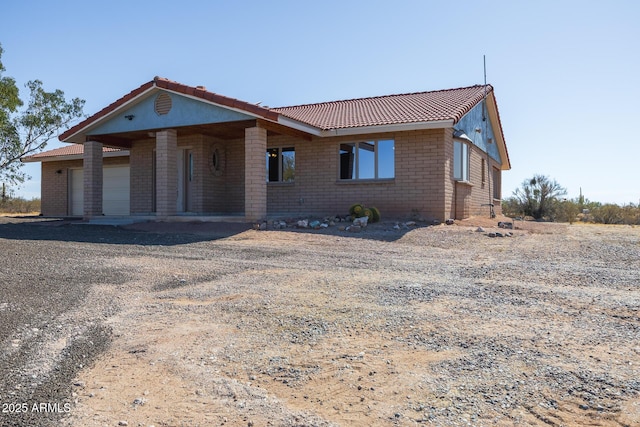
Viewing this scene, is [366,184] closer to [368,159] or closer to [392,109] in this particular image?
[368,159]

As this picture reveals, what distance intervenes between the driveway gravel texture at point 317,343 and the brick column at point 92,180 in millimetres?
9122

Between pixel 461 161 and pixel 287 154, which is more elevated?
pixel 287 154

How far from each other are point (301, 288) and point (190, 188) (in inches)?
499

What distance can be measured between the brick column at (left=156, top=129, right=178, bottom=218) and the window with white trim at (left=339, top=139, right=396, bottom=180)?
536 centimetres

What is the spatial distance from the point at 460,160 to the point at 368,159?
3.08m

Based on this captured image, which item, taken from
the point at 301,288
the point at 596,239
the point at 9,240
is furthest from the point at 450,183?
the point at 9,240

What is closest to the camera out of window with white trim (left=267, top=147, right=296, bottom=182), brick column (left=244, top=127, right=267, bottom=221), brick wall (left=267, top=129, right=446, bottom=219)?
brick column (left=244, top=127, right=267, bottom=221)

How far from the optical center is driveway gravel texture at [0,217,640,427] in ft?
10.8

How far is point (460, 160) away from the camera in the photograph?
16891 mm

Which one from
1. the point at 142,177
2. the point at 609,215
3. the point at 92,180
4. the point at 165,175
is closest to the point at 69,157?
the point at 142,177

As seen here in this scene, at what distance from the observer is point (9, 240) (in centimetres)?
1172

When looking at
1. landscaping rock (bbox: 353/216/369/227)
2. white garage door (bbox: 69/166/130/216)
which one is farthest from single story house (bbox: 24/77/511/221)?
landscaping rock (bbox: 353/216/369/227)

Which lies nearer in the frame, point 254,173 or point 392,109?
point 254,173

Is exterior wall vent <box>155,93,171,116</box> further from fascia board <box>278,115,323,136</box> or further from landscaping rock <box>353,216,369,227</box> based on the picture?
landscaping rock <box>353,216,369,227</box>
